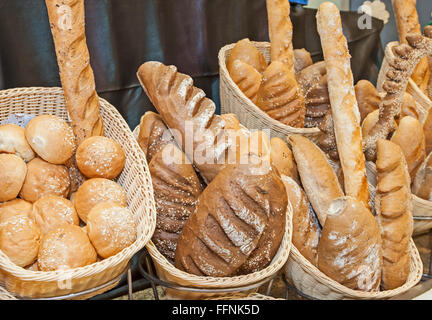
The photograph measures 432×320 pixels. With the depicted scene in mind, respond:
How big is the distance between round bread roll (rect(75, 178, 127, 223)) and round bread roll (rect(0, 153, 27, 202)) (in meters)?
0.17

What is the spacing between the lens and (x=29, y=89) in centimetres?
150

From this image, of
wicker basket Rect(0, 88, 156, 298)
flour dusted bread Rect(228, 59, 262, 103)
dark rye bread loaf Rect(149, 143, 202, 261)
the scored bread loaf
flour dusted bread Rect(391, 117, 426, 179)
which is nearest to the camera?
wicker basket Rect(0, 88, 156, 298)

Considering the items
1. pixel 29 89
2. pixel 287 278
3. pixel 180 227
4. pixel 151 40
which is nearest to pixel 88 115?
pixel 29 89

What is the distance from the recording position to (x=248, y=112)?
187 cm

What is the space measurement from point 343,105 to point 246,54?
596 mm

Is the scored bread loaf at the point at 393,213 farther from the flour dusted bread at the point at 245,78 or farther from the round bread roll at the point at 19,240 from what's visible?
the round bread roll at the point at 19,240

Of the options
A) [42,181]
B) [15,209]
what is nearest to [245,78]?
Result: [42,181]

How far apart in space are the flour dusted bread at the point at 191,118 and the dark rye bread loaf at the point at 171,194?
0.05 m

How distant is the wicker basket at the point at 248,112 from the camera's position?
182 cm

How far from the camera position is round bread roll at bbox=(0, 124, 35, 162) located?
1.31m

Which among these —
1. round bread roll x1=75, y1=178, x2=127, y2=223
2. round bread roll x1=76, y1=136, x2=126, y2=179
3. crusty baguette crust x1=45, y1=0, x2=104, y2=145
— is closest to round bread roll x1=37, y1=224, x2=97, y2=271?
round bread roll x1=75, y1=178, x2=127, y2=223

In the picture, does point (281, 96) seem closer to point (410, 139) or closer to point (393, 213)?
point (410, 139)

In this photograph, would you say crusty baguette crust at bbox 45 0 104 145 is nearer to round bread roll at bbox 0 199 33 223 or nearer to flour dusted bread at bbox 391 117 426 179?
round bread roll at bbox 0 199 33 223

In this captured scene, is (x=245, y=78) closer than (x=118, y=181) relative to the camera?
No
